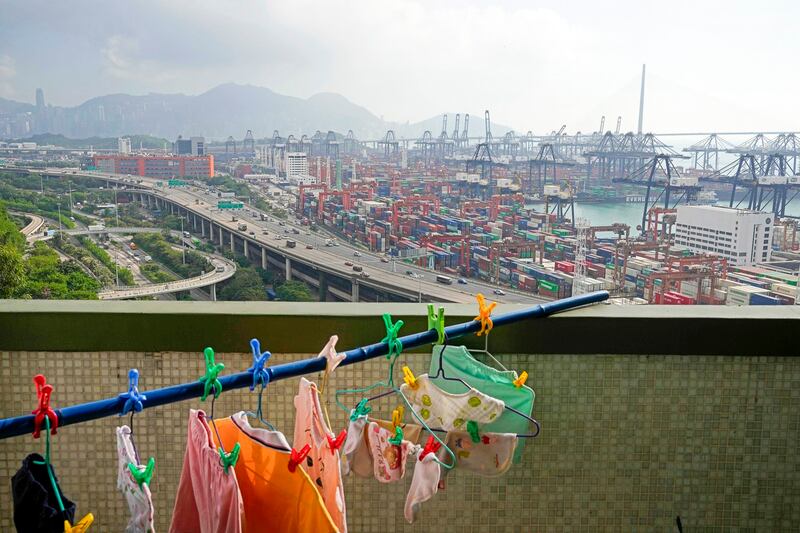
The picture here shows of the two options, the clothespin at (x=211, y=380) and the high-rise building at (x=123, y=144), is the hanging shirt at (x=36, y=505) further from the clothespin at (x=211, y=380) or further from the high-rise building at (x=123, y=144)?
the high-rise building at (x=123, y=144)

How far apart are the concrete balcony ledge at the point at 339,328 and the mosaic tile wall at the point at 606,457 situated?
55 mm

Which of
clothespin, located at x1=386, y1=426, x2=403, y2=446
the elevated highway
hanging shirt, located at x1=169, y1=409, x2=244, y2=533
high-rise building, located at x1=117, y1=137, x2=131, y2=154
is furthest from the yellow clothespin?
high-rise building, located at x1=117, y1=137, x2=131, y2=154

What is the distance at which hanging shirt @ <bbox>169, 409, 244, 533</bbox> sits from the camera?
98 cm

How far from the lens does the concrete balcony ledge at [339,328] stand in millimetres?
1693

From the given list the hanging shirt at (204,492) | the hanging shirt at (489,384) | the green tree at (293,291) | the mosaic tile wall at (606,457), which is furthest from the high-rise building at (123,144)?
the hanging shirt at (204,492)

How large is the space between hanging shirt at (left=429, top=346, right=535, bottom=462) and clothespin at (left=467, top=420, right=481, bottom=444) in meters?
0.05

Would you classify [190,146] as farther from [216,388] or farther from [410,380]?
[216,388]

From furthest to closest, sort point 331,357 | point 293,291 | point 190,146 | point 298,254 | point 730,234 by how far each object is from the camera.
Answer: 1. point 190,146
2. point 298,254
3. point 730,234
4. point 293,291
5. point 331,357

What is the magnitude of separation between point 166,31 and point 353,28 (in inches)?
38.1

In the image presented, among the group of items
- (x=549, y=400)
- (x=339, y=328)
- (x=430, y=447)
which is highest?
(x=339, y=328)

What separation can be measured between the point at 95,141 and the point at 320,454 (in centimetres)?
321

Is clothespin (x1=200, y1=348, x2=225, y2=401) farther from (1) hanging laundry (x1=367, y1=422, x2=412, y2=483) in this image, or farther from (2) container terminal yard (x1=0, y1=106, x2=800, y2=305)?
(2) container terminal yard (x1=0, y1=106, x2=800, y2=305)

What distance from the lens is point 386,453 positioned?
50.8 inches

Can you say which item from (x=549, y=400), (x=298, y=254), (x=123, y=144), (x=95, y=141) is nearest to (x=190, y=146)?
(x=123, y=144)
